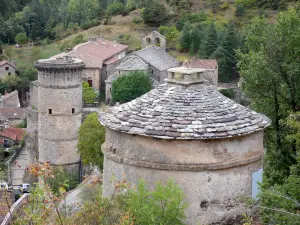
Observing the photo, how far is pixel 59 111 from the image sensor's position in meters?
32.0

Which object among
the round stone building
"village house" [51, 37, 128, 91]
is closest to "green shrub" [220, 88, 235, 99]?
"village house" [51, 37, 128, 91]

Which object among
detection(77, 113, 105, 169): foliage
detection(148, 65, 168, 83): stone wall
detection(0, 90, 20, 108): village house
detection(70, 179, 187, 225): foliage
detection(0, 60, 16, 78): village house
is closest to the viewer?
detection(70, 179, 187, 225): foliage

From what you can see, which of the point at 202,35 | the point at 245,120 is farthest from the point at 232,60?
the point at 245,120

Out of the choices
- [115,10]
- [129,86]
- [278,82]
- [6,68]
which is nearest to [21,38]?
[6,68]

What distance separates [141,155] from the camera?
386 inches

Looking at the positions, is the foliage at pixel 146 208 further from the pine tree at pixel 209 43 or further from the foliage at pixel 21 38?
the foliage at pixel 21 38

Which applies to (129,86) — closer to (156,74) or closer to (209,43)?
(156,74)

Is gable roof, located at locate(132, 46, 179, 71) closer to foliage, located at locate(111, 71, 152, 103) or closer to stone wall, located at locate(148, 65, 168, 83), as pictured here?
stone wall, located at locate(148, 65, 168, 83)

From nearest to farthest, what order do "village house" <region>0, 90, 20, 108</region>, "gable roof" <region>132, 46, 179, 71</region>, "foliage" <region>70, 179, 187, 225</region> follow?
"foliage" <region>70, 179, 187, 225</region>, "gable roof" <region>132, 46, 179, 71</region>, "village house" <region>0, 90, 20, 108</region>

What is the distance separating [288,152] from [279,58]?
8.53 feet

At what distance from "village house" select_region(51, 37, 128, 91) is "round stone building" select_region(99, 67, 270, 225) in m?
38.5

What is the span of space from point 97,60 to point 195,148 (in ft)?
140

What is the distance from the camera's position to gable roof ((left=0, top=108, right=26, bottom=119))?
50.9 meters

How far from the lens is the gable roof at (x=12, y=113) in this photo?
50.9m
